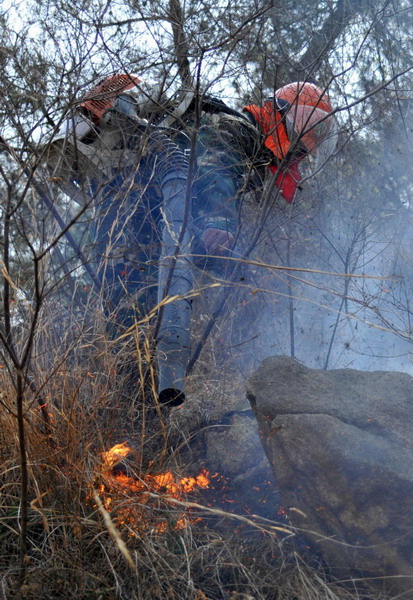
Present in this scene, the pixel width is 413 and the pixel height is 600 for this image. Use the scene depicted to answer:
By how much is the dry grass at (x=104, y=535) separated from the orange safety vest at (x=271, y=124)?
1602mm

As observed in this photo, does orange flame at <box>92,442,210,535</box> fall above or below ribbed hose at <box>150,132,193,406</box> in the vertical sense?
below

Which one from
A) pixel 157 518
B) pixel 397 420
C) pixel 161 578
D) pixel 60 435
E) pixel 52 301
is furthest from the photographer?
pixel 52 301

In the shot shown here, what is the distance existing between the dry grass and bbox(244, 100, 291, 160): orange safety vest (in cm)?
160

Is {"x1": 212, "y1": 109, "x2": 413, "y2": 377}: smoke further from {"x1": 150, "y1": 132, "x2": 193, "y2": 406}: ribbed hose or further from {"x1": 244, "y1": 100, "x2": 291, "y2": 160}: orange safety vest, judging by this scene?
{"x1": 150, "y1": 132, "x2": 193, "y2": 406}: ribbed hose

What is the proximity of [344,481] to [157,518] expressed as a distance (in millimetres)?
673

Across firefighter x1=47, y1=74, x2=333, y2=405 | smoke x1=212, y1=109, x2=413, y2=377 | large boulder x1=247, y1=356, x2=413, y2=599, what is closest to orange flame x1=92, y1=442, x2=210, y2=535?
large boulder x1=247, y1=356, x2=413, y2=599

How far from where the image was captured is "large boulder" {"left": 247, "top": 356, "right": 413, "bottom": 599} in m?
2.27

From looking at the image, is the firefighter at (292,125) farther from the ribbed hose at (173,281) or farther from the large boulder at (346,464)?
the large boulder at (346,464)

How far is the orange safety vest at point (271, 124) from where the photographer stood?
355 cm

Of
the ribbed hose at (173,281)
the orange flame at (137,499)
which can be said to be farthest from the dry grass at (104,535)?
the ribbed hose at (173,281)

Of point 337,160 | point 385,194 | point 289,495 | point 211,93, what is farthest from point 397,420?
point 385,194

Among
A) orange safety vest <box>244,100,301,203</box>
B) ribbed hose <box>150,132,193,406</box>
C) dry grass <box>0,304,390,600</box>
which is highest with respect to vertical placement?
orange safety vest <box>244,100,301,203</box>

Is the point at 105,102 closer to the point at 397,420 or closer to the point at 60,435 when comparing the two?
the point at 60,435

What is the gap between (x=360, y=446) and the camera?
238cm
